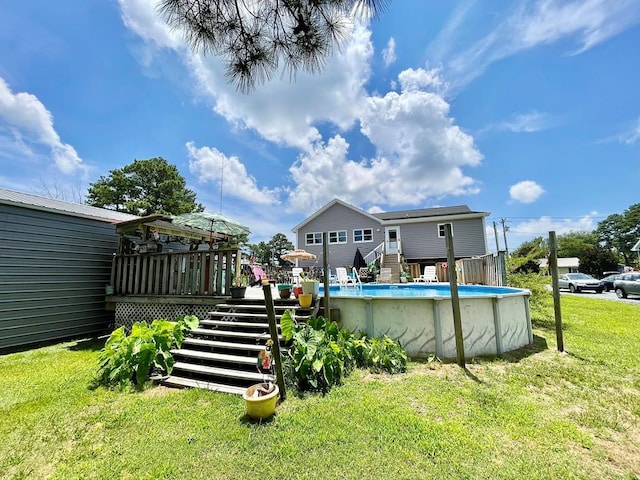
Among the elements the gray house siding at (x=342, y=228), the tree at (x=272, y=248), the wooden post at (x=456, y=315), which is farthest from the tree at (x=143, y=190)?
the wooden post at (x=456, y=315)

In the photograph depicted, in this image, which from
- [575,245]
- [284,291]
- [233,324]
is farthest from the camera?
[575,245]

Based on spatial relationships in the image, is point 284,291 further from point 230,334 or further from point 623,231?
point 623,231

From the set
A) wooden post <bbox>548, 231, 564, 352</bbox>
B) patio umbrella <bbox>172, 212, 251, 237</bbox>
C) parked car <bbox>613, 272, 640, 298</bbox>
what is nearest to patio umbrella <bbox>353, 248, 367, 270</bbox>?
patio umbrella <bbox>172, 212, 251, 237</bbox>

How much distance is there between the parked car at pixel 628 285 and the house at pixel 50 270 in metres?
25.0

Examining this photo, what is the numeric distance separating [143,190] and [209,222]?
78.1 ft

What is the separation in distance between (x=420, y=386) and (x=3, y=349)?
9.41m

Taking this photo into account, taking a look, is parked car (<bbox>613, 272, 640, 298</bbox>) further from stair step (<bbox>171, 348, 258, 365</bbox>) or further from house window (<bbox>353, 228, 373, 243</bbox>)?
stair step (<bbox>171, 348, 258, 365</bbox>)

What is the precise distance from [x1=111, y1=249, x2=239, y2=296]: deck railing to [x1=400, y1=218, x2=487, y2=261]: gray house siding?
1516 centimetres

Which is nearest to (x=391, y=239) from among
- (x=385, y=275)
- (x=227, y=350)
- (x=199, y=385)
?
(x=385, y=275)

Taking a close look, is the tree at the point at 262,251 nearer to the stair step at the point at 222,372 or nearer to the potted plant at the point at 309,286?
the potted plant at the point at 309,286

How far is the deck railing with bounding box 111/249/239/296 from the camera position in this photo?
249 inches

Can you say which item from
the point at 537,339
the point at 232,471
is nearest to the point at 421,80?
the point at 537,339

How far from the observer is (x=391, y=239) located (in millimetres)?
19422

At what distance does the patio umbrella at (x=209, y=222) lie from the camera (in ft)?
23.8
